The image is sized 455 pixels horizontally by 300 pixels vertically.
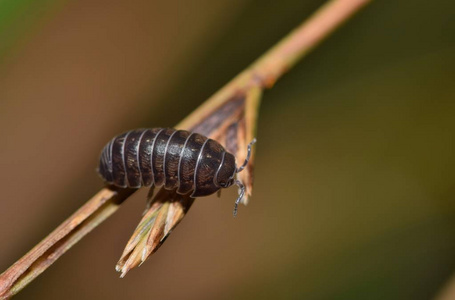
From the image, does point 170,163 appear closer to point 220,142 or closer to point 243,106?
point 220,142

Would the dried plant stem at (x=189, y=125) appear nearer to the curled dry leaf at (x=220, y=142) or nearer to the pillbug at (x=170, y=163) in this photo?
A: the curled dry leaf at (x=220, y=142)

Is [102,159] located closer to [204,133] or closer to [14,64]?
[204,133]

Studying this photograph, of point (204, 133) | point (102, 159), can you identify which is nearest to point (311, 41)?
point (204, 133)

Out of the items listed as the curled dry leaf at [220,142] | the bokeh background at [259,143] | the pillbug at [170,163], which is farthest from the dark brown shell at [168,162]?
the bokeh background at [259,143]

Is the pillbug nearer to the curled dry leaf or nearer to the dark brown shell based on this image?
the dark brown shell

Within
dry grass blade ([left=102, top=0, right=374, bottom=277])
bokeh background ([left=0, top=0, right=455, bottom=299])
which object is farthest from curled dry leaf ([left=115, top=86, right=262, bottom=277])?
bokeh background ([left=0, top=0, right=455, bottom=299])

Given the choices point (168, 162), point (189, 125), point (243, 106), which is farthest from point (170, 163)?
point (243, 106)

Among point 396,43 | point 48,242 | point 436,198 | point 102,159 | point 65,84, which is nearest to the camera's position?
point 48,242
